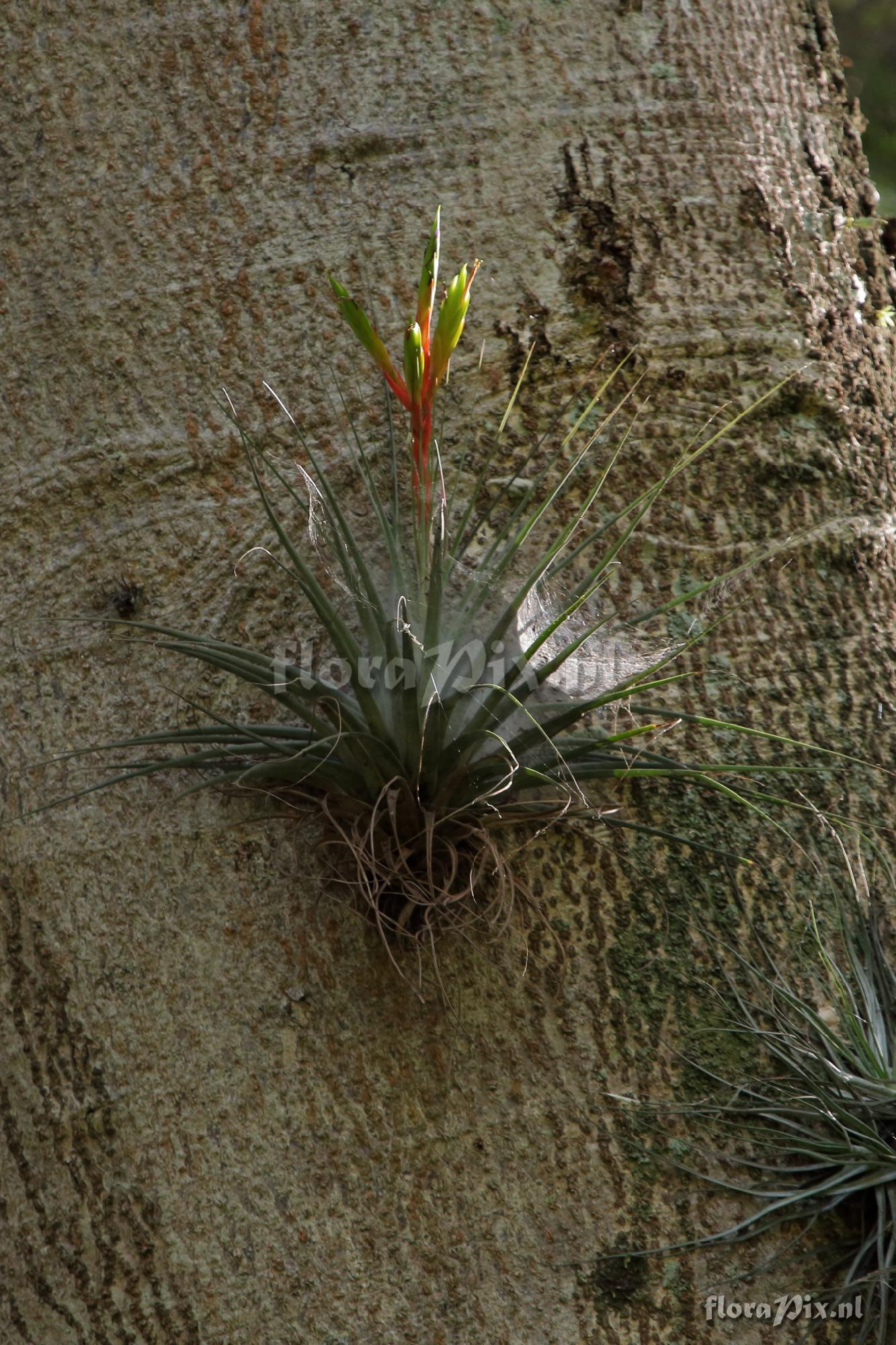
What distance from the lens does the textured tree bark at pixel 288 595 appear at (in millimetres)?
1204

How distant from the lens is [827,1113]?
1170mm

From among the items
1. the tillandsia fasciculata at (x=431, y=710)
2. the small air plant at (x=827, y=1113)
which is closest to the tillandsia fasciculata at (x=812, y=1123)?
the small air plant at (x=827, y=1113)

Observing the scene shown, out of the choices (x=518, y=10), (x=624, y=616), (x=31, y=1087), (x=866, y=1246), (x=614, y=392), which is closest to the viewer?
(x=866, y=1246)

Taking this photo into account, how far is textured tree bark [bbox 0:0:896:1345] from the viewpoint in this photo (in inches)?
47.4

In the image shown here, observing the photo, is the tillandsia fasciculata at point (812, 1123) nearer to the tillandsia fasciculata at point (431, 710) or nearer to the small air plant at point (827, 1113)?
the small air plant at point (827, 1113)

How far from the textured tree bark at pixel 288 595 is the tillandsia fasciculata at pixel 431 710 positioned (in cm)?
8

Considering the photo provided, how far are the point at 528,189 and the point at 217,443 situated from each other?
560 millimetres

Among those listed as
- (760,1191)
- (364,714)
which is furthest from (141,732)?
(760,1191)

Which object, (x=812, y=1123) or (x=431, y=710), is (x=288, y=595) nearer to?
(x=431, y=710)

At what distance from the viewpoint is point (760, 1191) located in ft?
3.89

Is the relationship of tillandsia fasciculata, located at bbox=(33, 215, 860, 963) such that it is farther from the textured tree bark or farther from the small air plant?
the small air plant

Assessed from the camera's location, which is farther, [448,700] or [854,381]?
[854,381]

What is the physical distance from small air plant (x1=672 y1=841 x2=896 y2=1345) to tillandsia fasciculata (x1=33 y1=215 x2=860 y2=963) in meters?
0.22

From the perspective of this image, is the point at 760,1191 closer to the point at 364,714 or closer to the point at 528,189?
the point at 364,714
